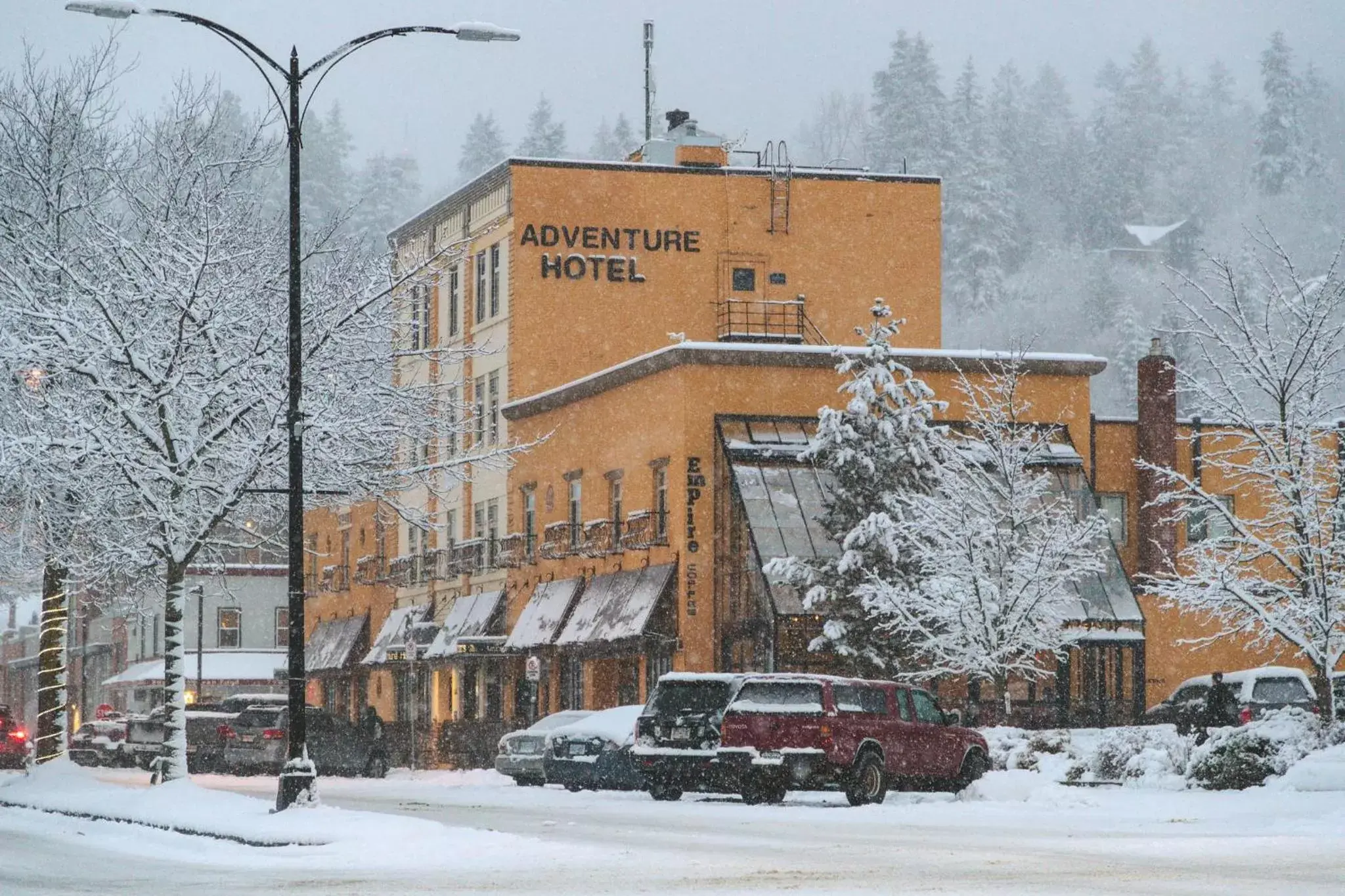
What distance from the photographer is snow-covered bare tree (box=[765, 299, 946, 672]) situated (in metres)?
41.8

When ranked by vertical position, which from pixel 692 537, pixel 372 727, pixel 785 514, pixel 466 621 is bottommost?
pixel 372 727

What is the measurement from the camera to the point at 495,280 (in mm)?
60719

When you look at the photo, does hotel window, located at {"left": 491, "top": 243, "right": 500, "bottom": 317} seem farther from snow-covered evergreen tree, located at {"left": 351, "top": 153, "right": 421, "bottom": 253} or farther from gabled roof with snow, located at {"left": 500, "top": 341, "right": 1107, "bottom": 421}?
snow-covered evergreen tree, located at {"left": 351, "top": 153, "right": 421, "bottom": 253}

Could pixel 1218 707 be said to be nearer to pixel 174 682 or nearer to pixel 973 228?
pixel 174 682

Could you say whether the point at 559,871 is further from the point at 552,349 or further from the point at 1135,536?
the point at 552,349

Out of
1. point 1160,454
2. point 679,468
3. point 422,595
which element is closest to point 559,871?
point 679,468

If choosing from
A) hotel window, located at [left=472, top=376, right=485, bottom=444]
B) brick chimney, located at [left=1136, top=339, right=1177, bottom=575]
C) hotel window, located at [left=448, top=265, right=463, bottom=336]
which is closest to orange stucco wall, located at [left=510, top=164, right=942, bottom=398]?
hotel window, located at [left=472, top=376, right=485, bottom=444]

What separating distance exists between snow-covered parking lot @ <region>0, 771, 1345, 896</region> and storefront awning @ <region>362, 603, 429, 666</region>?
32662mm

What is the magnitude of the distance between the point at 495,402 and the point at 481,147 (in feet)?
376

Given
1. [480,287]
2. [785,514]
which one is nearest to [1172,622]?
[785,514]

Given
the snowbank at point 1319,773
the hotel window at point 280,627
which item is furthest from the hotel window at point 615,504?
the hotel window at point 280,627

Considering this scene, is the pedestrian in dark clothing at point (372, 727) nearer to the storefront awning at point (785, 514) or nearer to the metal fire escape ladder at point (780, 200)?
the storefront awning at point (785, 514)

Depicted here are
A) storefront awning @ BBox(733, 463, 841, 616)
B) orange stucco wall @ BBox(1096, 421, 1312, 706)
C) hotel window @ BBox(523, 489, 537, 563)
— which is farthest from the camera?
hotel window @ BBox(523, 489, 537, 563)

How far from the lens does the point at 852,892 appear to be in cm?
1580
